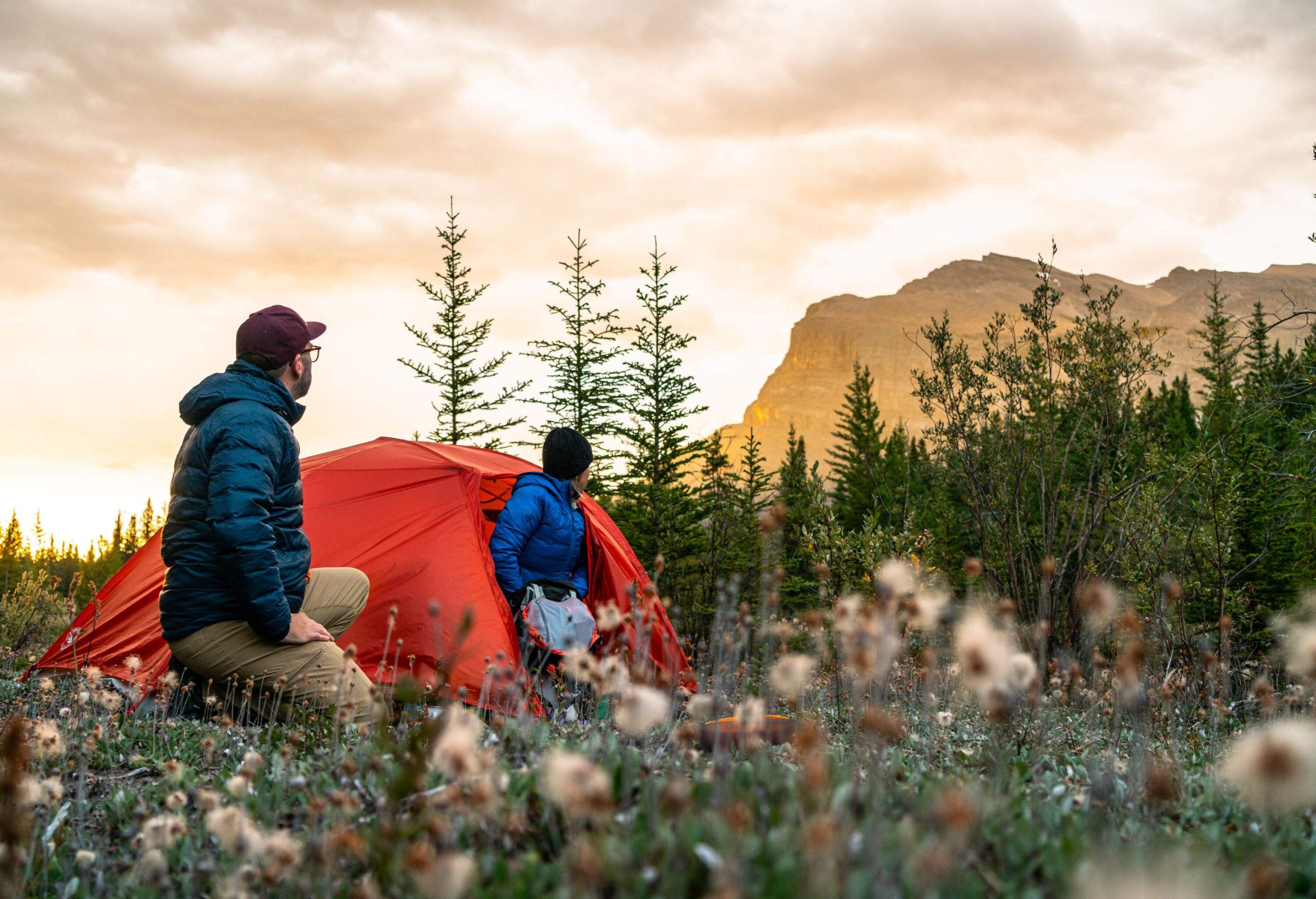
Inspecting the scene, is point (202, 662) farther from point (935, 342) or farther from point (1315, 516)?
point (1315, 516)

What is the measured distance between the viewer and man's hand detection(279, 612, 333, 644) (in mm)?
4941

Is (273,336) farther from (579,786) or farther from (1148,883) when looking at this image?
(1148,883)

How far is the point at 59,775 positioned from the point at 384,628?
120 inches

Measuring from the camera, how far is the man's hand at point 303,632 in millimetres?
4941

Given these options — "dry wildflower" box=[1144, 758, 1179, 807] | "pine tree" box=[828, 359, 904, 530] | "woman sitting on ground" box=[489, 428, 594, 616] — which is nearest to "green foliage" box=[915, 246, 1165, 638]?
"woman sitting on ground" box=[489, 428, 594, 616]

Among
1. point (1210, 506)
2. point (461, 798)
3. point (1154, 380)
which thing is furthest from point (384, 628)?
point (1154, 380)

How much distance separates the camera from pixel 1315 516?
13.8 m

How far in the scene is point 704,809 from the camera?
2387mm

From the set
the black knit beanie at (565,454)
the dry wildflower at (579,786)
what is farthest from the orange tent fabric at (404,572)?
the dry wildflower at (579,786)

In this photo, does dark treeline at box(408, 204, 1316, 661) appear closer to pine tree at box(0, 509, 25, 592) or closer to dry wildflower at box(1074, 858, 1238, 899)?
dry wildflower at box(1074, 858, 1238, 899)

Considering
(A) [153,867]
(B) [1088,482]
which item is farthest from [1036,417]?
(A) [153,867]

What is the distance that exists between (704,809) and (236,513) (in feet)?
Result: 10.9

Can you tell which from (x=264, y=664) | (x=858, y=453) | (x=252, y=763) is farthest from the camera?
(x=858, y=453)

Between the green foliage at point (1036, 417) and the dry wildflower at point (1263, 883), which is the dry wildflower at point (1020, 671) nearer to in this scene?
the dry wildflower at point (1263, 883)
